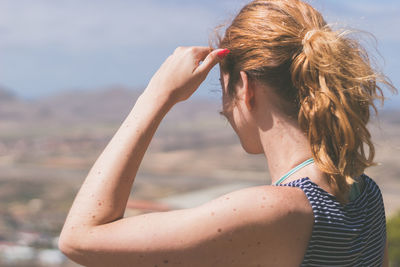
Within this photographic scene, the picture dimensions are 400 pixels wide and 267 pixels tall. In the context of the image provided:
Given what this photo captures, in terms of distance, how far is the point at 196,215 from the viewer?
1114 millimetres

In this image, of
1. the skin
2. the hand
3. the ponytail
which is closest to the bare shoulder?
the skin

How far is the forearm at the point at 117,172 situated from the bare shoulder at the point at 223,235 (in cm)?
7

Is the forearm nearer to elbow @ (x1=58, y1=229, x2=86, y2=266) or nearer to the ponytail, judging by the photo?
elbow @ (x1=58, y1=229, x2=86, y2=266)

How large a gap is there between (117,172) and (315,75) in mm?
531

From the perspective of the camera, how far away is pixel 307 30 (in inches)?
53.0

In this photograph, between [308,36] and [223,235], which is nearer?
[223,235]

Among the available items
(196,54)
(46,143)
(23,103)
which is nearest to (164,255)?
(196,54)

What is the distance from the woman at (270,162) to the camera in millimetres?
1113

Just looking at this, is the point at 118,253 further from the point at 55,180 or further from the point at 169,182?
the point at 55,180

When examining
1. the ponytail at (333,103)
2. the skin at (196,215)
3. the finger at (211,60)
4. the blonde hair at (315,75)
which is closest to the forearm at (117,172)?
the skin at (196,215)

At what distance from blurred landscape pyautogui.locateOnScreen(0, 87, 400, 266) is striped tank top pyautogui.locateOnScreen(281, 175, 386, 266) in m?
0.29

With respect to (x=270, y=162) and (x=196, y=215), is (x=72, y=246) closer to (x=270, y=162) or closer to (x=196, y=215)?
(x=196, y=215)

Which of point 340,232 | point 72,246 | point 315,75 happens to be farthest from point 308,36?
point 72,246

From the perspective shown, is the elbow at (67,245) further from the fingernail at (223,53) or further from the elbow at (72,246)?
the fingernail at (223,53)
